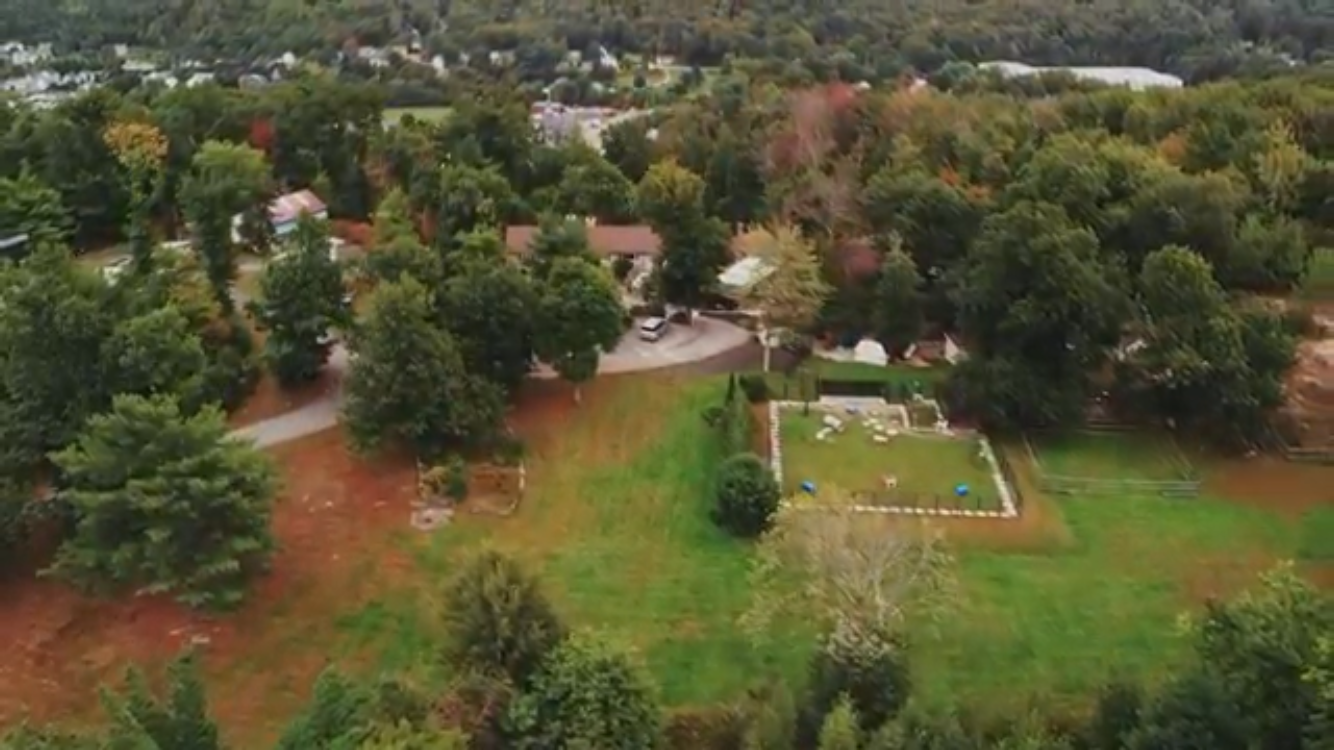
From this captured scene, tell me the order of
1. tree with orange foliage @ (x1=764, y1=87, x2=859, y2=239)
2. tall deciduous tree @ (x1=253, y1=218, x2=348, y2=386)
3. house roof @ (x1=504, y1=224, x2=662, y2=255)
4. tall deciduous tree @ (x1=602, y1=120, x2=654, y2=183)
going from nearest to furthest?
tall deciduous tree @ (x1=253, y1=218, x2=348, y2=386)
tree with orange foliage @ (x1=764, y1=87, x2=859, y2=239)
house roof @ (x1=504, y1=224, x2=662, y2=255)
tall deciduous tree @ (x1=602, y1=120, x2=654, y2=183)

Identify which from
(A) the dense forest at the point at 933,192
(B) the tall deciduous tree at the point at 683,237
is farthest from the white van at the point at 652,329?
(A) the dense forest at the point at 933,192

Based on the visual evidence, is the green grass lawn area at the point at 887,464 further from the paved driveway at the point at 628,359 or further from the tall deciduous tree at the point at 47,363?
the tall deciduous tree at the point at 47,363

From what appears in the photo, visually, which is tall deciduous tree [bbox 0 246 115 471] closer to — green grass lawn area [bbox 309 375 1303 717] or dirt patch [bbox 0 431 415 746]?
dirt patch [bbox 0 431 415 746]

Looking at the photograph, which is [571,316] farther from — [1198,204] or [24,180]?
[24,180]

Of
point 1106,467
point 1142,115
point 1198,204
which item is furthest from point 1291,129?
point 1106,467

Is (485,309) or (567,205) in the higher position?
(485,309)

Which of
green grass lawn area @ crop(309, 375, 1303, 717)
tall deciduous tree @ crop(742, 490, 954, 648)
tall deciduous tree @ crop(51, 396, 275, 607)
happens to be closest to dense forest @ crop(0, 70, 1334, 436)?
green grass lawn area @ crop(309, 375, 1303, 717)

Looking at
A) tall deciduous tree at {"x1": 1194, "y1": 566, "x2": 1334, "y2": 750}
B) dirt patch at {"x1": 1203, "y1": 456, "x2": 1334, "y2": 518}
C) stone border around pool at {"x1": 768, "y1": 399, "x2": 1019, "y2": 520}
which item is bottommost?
dirt patch at {"x1": 1203, "y1": 456, "x2": 1334, "y2": 518}
